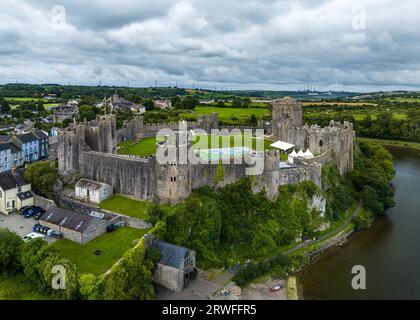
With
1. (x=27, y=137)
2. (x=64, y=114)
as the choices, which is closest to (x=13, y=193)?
(x=27, y=137)

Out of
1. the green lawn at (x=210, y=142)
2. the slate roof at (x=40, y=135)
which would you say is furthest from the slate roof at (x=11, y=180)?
the slate roof at (x=40, y=135)

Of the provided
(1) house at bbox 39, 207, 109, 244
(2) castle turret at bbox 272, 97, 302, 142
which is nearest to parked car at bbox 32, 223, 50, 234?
(1) house at bbox 39, 207, 109, 244

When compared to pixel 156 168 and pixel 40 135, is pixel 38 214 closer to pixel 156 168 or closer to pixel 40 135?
pixel 156 168

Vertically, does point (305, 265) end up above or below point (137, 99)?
below

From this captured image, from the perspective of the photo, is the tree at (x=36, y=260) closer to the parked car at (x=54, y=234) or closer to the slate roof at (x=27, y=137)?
the parked car at (x=54, y=234)

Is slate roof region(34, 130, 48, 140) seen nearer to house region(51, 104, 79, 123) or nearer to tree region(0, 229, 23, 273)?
house region(51, 104, 79, 123)
